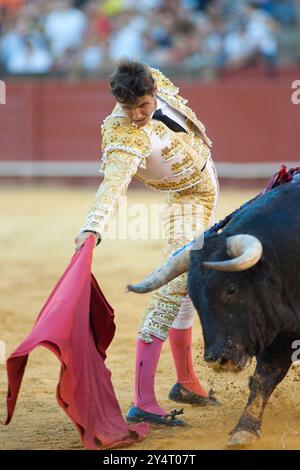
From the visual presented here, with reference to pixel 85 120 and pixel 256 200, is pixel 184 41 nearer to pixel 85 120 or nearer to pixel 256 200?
pixel 85 120

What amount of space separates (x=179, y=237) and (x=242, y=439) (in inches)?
35.2

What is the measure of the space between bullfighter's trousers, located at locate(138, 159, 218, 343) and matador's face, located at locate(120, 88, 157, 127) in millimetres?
479

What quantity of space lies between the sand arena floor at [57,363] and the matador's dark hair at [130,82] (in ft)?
4.07

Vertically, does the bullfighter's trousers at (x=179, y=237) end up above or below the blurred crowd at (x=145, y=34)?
below

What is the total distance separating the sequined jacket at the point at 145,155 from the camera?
11.7 ft

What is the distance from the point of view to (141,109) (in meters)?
3.56

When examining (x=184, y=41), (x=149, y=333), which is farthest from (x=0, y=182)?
(x=149, y=333)

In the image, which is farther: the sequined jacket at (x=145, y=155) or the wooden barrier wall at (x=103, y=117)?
the wooden barrier wall at (x=103, y=117)

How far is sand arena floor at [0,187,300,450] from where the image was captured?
12.0ft

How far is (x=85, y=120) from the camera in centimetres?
1247

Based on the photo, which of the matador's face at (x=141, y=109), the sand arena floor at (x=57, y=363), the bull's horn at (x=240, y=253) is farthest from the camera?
the sand arena floor at (x=57, y=363)

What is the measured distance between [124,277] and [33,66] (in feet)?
19.9

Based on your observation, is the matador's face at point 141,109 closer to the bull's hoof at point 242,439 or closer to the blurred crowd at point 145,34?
the bull's hoof at point 242,439

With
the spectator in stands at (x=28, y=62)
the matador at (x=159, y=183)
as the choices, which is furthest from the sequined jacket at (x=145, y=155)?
the spectator in stands at (x=28, y=62)
